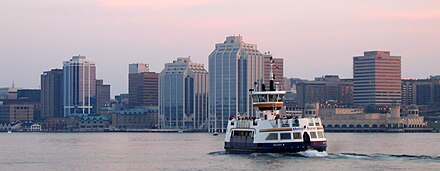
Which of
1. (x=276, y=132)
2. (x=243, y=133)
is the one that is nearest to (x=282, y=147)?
(x=276, y=132)

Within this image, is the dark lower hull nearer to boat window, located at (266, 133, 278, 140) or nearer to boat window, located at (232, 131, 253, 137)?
boat window, located at (266, 133, 278, 140)

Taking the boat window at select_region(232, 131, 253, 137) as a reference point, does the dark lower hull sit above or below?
below

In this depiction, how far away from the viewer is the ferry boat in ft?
315

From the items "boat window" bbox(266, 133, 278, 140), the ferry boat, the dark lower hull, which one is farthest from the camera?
"boat window" bbox(266, 133, 278, 140)

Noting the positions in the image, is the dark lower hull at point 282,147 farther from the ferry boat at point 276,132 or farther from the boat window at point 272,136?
the boat window at point 272,136

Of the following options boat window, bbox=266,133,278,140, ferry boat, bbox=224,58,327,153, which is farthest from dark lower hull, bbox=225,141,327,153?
boat window, bbox=266,133,278,140

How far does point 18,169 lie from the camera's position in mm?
99438

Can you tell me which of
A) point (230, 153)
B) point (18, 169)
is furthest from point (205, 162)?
point (18, 169)

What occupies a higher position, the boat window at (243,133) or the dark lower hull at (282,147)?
the boat window at (243,133)

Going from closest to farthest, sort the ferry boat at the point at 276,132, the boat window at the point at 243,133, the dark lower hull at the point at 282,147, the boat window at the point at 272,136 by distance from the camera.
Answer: the dark lower hull at the point at 282,147
the ferry boat at the point at 276,132
the boat window at the point at 272,136
the boat window at the point at 243,133

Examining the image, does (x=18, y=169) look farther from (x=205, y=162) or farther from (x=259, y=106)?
(x=259, y=106)

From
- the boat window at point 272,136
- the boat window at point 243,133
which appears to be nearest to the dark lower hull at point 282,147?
the boat window at point 272,136

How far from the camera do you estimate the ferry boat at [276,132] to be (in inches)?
3780

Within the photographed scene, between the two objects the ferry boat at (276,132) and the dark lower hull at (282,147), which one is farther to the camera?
the ferry boat at (276,132)
